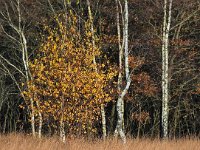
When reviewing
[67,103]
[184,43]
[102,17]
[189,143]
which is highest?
[102,17]

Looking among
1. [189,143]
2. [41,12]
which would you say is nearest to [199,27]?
[41,12]

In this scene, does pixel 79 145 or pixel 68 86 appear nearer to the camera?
pixel 79 145

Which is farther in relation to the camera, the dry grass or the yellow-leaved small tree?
the yellow-leaved small tree

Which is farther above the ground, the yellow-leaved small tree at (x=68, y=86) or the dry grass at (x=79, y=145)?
the yellow-leaved small tree at (x=68, y=86)

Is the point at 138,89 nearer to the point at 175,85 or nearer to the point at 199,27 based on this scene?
the point at 175,85

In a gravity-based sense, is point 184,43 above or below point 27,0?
below

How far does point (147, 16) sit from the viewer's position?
25328 millimetres

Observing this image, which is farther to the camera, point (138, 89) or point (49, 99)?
point (138, 89)

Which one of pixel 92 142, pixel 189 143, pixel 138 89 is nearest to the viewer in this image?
pixel 92 142

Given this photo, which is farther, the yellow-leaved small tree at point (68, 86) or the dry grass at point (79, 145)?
the yellow-leaved small tree at point (68, 86)

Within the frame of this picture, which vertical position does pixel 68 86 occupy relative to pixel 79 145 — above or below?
above

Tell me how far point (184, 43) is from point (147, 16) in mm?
2414

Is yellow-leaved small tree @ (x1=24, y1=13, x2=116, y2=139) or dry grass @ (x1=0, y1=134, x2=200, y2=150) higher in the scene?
yellow-leaved small tree @ (x1=24, y1=13, x2=116, y2=139)

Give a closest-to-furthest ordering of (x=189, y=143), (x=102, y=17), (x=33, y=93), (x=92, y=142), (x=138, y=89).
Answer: (x=92, y=142) → (x=189, y=143) → (x=33, y=93) → (x=138, y=89) → (x=102, y=17)
